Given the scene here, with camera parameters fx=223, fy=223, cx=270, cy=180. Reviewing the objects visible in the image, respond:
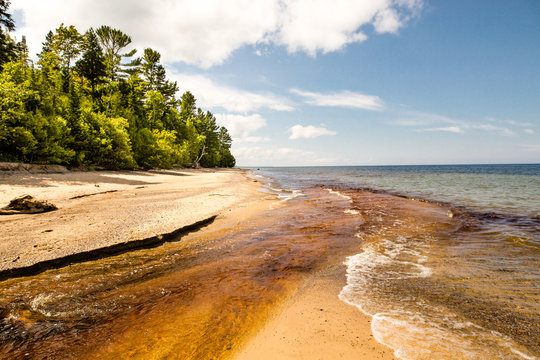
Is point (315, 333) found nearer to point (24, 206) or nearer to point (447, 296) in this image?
point (447, 296)

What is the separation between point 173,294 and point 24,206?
26.0 feet

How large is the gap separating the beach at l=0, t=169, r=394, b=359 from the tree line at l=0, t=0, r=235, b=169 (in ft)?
51.2

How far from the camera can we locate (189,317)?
3.48 metres

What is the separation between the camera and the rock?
766 cm

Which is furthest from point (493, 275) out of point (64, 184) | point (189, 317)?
point (64, 184)

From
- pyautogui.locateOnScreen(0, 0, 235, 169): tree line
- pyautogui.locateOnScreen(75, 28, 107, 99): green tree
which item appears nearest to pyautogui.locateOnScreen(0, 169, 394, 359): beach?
pyautogui.locateOnScreen(0, 0, 235, 169): tree line

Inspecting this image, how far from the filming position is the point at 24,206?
7.86m

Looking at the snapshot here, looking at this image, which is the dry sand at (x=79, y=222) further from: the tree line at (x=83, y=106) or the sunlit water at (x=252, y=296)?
the tree line at (x=83, y=106)

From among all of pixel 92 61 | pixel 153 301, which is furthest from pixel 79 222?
pixel 92 61

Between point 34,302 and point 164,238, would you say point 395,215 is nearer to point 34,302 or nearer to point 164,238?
point 164,238

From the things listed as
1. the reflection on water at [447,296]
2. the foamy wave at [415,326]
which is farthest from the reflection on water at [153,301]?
the reflection on water at [447,296]

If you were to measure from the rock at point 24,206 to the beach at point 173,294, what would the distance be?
41 centimetres

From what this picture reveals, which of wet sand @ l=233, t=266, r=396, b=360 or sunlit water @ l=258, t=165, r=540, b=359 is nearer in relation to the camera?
wet sand @ l=233, t=266, r=396, b=360

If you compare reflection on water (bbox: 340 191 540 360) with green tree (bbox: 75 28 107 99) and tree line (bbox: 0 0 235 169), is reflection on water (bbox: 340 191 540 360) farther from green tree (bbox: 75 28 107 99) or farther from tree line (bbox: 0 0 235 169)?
green tree (bbox: 75 28 107 99)
